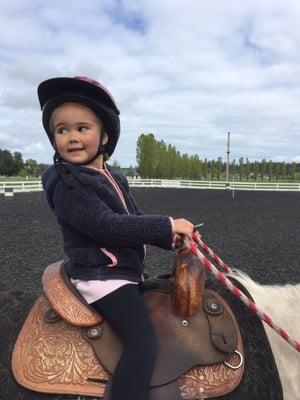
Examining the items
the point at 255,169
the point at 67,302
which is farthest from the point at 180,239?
the point at 255,169

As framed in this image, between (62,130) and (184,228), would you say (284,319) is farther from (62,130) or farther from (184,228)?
(62,130)

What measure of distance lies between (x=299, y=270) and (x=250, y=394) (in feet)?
21.0

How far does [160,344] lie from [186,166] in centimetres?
7412

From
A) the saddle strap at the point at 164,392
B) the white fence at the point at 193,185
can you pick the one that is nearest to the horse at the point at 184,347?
the saddle strap at the point at 164,392

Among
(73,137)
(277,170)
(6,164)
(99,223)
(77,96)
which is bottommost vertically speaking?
(277,170)

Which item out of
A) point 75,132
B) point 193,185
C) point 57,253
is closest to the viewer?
point 75,132

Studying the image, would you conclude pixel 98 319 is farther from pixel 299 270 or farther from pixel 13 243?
pixel 13 243

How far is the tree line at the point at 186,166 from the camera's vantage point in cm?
6888

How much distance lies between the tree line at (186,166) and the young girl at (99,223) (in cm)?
6514

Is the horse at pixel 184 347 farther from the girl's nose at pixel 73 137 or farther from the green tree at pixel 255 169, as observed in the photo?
the green tree at pixel 255 169

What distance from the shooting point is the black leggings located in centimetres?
180

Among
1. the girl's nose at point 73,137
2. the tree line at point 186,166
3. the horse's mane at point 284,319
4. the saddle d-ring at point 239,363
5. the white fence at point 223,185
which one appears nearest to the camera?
the saddle d-ring at point 239,363

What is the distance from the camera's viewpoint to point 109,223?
2008mm

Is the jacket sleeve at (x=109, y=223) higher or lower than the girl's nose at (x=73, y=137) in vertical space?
lower
